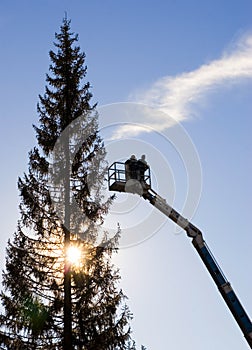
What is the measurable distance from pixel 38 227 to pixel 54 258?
133cm

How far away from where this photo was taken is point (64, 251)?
22203mm

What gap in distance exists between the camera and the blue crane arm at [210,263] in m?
22.0

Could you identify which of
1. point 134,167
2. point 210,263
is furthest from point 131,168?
point 210,263

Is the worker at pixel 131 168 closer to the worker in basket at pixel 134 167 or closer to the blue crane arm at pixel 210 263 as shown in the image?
the worker in basket at pixel 134 167

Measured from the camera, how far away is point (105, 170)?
24172 millimetres

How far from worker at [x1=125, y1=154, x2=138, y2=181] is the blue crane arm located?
2.74ft

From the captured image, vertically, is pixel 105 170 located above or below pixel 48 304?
above

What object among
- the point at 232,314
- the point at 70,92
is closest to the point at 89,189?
the point at 70,92

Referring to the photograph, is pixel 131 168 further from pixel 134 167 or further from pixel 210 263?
pixel 210 263

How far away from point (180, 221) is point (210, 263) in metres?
Answer: 1.84

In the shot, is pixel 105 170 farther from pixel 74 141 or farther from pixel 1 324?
pixel 1 324

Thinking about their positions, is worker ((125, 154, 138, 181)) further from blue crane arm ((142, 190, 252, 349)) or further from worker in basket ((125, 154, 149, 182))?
blue crane arm ((142, 190, 252, 349))

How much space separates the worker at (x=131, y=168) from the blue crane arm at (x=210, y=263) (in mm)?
835

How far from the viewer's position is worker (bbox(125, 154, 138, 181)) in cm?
2248
